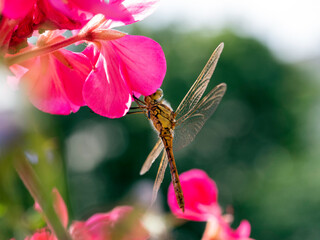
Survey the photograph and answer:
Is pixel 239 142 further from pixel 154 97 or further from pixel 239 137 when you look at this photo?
pixel 154 97

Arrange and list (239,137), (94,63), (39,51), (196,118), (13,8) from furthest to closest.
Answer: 1. (239,137)
2. (196,118)
3. (94,63)
4. (39,51)
5. (13,8)

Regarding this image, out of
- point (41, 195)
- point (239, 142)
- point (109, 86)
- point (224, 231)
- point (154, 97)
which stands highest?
point (41, 195)

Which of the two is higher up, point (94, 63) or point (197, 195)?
point (94, 63)

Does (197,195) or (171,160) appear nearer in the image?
(171,160)

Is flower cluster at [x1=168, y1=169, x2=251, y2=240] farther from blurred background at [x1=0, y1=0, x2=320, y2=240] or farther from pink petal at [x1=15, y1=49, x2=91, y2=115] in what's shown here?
blurred background at [x1=0, y1=0, x2=320, y2=240]

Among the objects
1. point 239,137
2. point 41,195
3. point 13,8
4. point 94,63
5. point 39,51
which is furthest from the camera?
point 239,137

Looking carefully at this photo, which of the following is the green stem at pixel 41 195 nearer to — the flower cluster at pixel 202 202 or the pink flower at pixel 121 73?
the pink flower at pixel 121 73

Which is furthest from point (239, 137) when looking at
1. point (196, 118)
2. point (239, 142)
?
point (196, 118)
